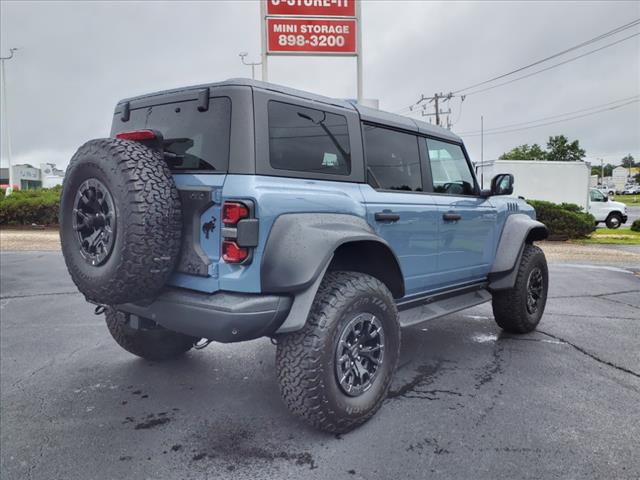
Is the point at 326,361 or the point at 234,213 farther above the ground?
the point at 234,213

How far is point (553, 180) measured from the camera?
1889cm

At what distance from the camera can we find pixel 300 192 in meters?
2.85

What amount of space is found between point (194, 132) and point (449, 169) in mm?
2513

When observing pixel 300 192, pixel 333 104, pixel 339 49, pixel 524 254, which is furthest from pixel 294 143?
pixel 339 49

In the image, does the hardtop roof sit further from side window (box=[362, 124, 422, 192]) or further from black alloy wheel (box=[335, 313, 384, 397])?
black alloy wheel (box=[335, 313, 384, 397])

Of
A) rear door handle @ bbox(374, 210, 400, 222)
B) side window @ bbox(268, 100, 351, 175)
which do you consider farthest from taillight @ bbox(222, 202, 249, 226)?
rear door handle @ bbox(374, 210, 400, 222)

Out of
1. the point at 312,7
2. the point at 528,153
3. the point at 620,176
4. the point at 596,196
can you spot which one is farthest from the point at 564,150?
the point at 620,176

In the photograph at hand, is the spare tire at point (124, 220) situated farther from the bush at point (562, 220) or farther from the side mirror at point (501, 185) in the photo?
the bush at point (562, 220)

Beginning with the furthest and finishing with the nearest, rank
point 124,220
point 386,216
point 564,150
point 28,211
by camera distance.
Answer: point 564,150 < point 28,211 < point 386,216 < point 124,220

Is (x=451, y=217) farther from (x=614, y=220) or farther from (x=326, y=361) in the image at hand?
(x=614, y=220)

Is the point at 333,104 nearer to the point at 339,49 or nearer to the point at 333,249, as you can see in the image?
the point at 333,249

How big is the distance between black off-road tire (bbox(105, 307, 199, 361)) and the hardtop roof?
176 cm

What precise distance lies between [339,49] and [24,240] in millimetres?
10686

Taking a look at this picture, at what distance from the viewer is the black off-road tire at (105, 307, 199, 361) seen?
154 inches
